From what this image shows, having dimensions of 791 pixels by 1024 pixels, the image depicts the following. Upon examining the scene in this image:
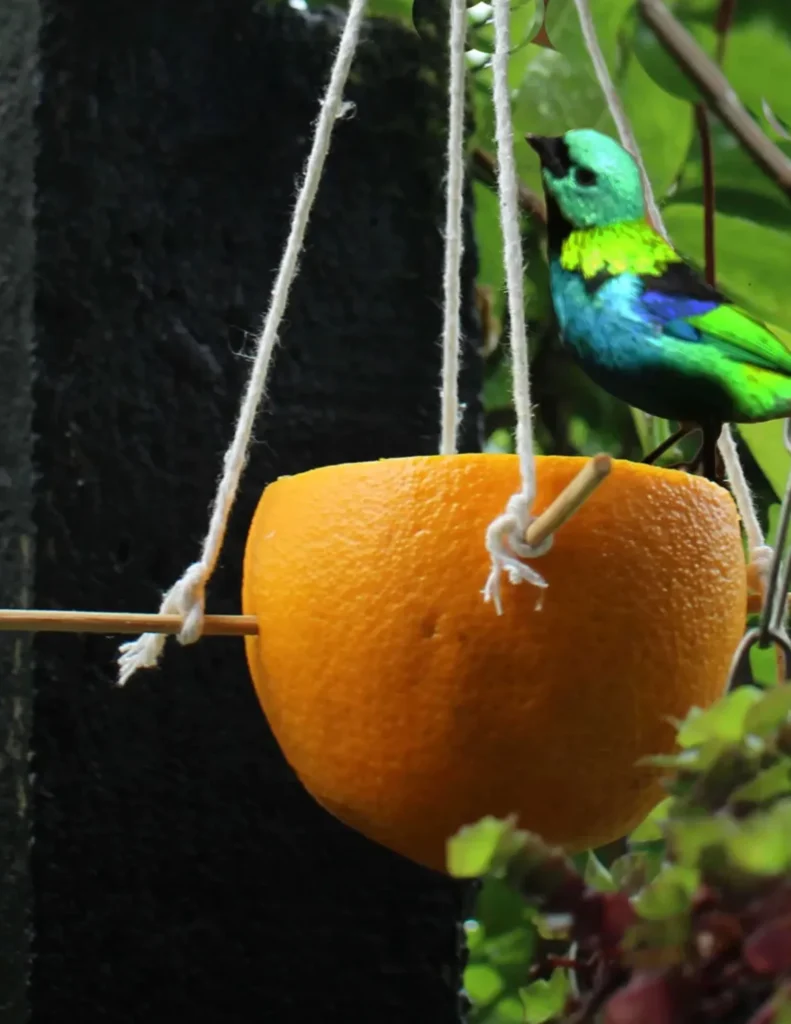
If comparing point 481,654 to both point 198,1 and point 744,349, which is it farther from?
point 198,1

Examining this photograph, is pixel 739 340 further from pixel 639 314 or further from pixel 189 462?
pixel 189 462

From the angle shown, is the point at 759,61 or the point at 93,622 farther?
the point at 759,61

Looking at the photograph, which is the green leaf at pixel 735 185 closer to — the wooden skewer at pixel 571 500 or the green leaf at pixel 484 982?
the wooden skewer at pixel 571 500

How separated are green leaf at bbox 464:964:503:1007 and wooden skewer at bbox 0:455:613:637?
118mm

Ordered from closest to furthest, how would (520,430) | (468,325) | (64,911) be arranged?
(520,430) < (64,911) < (468,325)

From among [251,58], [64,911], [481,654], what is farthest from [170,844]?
[251,58]

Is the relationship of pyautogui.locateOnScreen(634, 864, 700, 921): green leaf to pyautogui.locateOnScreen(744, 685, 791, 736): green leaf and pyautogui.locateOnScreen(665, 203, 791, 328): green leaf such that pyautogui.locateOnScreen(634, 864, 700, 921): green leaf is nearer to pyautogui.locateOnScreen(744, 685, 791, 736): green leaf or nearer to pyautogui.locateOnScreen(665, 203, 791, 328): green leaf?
pyautogui.locateOnScreen(744, 685, 791, 736): green leaf

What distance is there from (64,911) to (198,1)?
492 millimetres

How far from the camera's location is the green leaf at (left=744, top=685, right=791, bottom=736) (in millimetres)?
210

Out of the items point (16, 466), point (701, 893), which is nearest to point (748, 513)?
point (701, 893)

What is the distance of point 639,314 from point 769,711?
0.66 feet

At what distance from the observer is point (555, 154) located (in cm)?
41

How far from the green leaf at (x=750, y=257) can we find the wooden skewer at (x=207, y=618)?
37 cm

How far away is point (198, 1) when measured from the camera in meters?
0.58
